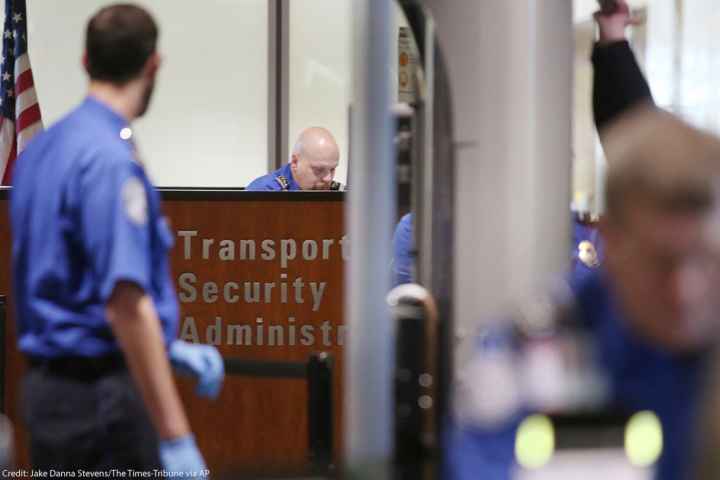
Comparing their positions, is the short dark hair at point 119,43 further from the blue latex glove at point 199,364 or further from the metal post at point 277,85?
the metal post at point 277,85

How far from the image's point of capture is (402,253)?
5.10 metres

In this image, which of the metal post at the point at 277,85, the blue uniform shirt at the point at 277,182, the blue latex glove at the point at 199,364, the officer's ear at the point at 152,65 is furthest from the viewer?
the metal post at the point at 277,85

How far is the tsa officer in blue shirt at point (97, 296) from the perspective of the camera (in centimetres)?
324

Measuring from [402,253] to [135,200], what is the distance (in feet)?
6.23

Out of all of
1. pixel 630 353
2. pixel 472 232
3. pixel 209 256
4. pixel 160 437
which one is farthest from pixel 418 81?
pixel 209 256

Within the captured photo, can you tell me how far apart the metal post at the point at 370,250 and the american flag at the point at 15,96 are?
216 inches

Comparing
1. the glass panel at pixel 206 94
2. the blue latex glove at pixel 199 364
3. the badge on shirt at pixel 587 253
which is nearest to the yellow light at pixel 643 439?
the blue latex glove at pixel 199 364

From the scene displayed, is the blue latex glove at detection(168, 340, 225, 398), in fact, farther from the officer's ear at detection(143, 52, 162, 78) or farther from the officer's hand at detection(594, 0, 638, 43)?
the officer's hand at detection(594, 0, 638, 43)

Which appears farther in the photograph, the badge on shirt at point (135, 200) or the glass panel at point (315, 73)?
the glass panel at point (315, 73)

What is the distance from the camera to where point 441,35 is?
10.7 feet

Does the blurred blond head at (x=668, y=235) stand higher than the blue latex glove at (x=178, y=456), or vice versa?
the blurred blond head at (x=668, y=235)

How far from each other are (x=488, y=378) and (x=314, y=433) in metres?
2.92

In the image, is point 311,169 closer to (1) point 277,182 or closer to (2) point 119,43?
(1) point 277,182

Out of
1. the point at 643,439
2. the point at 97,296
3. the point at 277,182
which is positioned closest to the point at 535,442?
the point at 643,439
